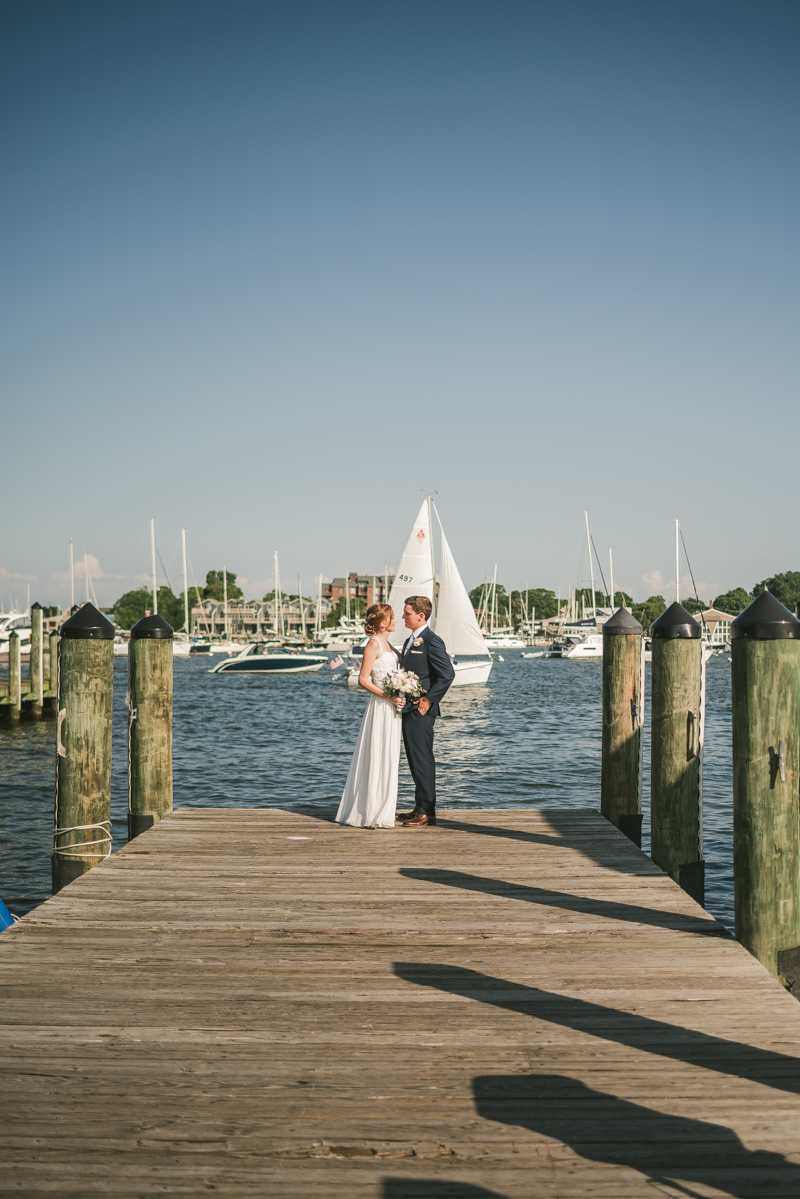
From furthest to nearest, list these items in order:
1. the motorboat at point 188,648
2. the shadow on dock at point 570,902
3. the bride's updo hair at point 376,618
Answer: the motorboat at point 188,648 → the bride's updo hair at point 376,618 → the shadow on dock at point 570,902

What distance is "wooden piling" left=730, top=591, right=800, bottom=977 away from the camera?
463 centimetres

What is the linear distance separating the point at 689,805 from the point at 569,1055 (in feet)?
11.4

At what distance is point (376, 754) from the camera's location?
771cm

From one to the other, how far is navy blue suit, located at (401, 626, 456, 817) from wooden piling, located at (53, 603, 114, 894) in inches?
98.6

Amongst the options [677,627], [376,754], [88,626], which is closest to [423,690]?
[376,754]

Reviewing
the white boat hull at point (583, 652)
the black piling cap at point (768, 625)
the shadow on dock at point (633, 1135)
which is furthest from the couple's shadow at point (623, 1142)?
the white boat hull at point (583, 652)

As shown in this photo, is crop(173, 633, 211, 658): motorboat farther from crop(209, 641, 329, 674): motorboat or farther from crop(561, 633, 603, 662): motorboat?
crop(561, 633, 603, 662): motorboat

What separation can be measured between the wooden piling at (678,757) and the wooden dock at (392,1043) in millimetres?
521

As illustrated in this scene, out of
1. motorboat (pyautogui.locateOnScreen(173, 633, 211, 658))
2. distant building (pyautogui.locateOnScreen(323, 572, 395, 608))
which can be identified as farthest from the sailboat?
distant building (pyautogui.locateOnScreen(323, 572, 395, 608))

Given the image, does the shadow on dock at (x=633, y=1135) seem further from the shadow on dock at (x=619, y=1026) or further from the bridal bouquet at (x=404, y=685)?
the bridal bouquet at (x=404, y=685)

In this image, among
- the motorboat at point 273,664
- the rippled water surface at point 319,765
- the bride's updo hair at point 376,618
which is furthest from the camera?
the motorboat at point 273,664

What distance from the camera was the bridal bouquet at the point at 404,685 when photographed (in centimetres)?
760

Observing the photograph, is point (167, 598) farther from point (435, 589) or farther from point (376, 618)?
point (376, 618)

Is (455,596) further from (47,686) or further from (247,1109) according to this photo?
(247,1109)
